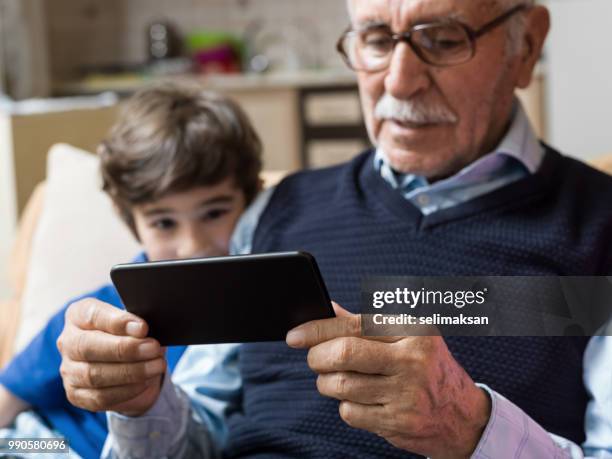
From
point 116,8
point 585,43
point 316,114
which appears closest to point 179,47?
point 116,8

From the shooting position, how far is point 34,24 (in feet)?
13.7

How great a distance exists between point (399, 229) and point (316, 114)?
281cm

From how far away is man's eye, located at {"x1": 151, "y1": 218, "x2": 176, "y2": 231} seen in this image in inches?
52.2

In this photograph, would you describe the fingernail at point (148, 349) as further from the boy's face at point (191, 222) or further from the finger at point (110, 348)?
the boy's face at point (191, 222)

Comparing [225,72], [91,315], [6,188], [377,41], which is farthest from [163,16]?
[91,315]

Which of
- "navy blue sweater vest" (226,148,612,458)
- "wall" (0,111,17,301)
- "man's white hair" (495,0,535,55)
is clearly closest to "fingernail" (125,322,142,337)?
"navy blue sweater vest" (226,148,612,458)

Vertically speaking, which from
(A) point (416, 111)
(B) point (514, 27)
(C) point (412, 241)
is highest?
(B) point (514, 27)

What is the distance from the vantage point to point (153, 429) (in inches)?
42.7

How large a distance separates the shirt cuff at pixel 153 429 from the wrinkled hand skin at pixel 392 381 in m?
0.34

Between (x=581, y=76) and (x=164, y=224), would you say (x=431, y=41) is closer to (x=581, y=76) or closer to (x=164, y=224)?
(x=164, y=224)

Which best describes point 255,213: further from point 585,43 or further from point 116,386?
point 585,43

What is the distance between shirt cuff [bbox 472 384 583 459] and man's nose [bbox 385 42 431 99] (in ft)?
1.43

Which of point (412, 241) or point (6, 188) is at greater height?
point (412, 241)

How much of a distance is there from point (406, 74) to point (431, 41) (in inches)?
2.2
